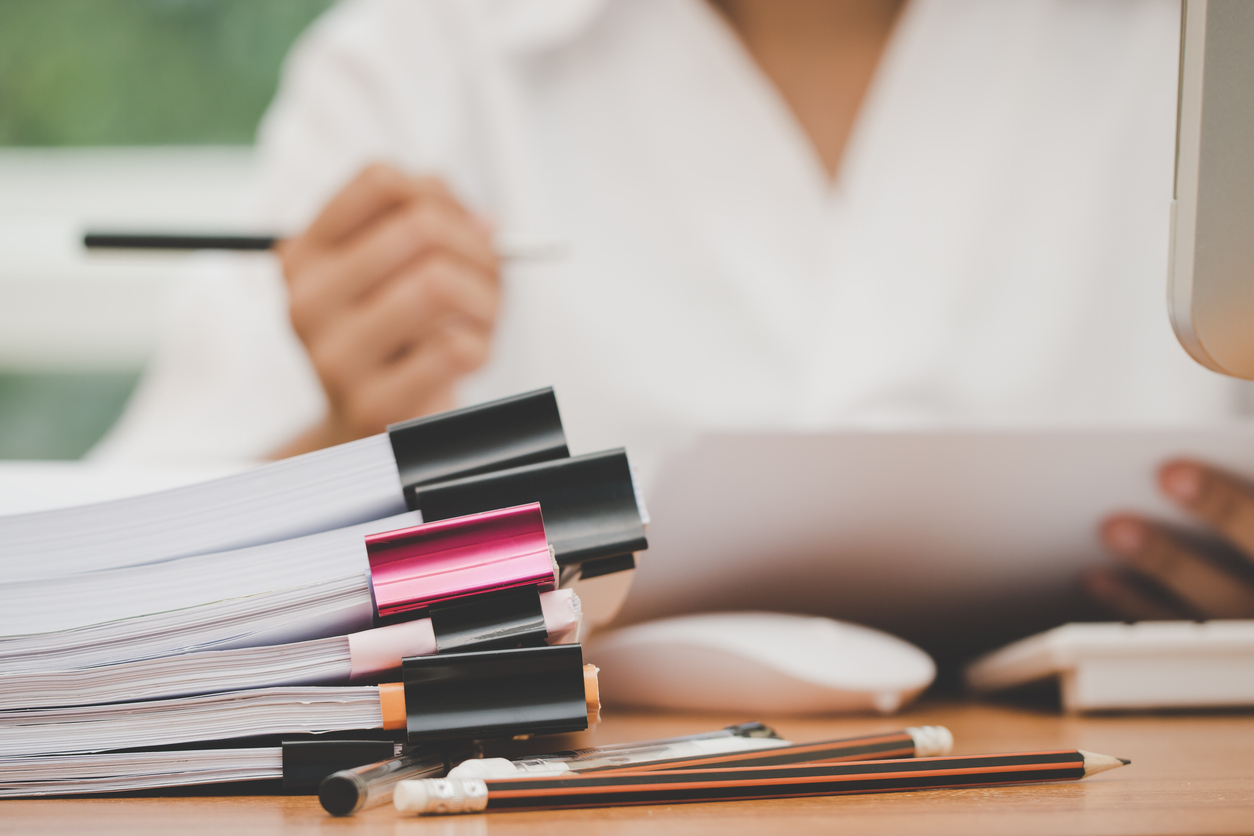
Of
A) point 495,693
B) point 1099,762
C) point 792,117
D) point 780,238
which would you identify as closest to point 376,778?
point 495,693

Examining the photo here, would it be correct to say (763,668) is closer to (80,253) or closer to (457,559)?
(457,559)

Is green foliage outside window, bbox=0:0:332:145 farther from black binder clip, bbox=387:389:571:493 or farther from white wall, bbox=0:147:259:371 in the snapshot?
black binder clip, bbox=387:389:571:493

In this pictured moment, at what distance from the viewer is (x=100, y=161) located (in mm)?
1094

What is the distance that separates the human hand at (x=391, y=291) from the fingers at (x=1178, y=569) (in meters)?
0.41

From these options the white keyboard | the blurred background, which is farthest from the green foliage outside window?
the white keyboard

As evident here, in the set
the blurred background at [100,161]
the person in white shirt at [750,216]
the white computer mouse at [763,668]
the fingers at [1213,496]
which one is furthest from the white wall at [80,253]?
the fingers at [1213,496]

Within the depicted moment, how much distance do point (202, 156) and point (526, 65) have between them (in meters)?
0.49

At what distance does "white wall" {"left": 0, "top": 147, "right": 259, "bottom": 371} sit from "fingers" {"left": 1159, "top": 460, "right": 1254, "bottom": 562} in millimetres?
1029

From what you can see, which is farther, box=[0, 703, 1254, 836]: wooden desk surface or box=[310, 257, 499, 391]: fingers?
box=[310, 257, 499, 391]: fingers

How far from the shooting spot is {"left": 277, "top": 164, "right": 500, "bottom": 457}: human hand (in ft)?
1.93

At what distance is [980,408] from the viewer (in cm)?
79

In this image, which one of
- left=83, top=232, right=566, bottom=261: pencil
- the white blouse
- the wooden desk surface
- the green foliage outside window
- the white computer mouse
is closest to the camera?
the wooden desk surface

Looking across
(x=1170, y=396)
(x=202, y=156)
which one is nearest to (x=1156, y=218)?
(x=1170, y=396)

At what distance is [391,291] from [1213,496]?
0.48 m
